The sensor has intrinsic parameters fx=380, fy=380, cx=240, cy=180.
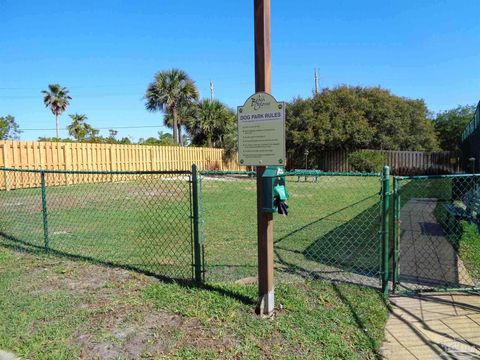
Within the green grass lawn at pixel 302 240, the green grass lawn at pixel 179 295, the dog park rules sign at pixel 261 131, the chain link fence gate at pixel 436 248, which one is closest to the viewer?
the green grass lawn at pixel 179 295

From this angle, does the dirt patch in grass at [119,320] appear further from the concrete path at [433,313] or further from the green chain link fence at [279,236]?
the concrete path at [433,313]

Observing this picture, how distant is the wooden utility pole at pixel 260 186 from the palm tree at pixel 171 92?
1139 inches

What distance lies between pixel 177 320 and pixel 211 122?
3040 cm

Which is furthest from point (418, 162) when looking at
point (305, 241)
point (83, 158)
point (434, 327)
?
point (434, 327)

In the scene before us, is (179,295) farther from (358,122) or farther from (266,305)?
(358,122)

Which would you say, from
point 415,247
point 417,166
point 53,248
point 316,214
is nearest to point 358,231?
point 415,247

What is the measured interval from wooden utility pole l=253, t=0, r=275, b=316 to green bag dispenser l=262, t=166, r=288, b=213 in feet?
0.16

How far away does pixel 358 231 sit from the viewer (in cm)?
720

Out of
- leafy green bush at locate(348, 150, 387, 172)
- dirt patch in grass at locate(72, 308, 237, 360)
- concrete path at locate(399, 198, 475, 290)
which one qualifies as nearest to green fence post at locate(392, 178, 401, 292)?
concrete path at locate(399, 198, 475, 290)

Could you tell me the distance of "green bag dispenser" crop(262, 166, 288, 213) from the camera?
3.43 metres

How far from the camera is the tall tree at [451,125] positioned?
3991cm

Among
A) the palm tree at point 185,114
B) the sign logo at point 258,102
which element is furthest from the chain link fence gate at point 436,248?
the palm tree at point 185,114

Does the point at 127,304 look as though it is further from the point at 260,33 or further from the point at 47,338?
the point at 260,33

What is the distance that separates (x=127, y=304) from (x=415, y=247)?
4399mm
